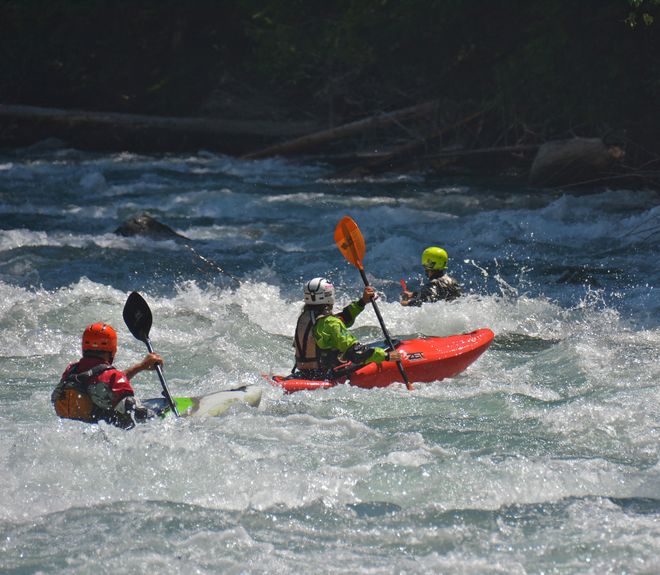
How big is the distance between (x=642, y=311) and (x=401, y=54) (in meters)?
9.51

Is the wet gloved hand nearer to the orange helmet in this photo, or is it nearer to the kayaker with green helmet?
the orange helmet

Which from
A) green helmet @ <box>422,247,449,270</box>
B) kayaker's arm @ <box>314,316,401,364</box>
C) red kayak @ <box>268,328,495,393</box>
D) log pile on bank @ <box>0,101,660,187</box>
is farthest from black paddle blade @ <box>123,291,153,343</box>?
log pile on bank @ <box>0,101,660,187</box>

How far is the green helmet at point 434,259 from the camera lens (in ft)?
30.7

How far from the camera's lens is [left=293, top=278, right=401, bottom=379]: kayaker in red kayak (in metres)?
7.34

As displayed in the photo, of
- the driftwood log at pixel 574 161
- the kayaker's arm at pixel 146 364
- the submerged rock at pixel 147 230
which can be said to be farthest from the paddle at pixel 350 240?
the driftwood log at pixel 574 161

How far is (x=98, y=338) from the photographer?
19.6 feet

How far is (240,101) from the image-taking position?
2430 cm

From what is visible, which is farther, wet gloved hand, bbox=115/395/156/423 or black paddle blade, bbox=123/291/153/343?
black paddle blade, bbox=123/291/153/343

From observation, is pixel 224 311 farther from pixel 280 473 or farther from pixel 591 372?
pixel 280 473

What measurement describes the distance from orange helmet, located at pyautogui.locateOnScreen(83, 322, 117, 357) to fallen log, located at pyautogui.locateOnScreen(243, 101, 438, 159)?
1316 cm

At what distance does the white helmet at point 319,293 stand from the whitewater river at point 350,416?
656 mm

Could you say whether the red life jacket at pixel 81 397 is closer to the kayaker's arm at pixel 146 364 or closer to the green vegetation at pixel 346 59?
the kayaker's arm at pixel 146 364

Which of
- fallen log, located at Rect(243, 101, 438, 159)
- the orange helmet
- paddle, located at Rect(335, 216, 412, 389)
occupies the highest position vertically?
fallen log, located at Rect(243, 101, 438, 159)

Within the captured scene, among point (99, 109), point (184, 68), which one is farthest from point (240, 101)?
point (99, 109)
